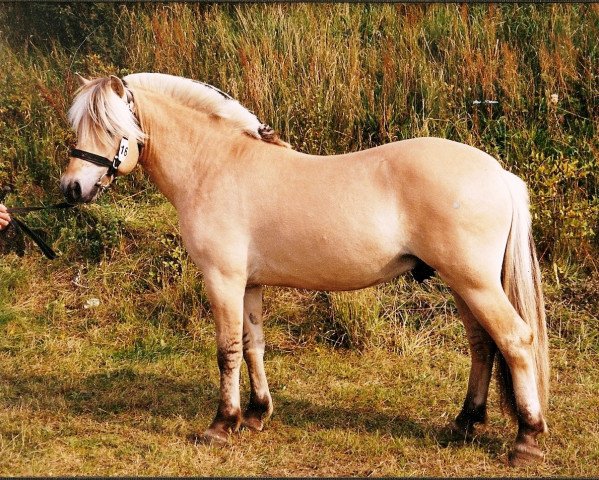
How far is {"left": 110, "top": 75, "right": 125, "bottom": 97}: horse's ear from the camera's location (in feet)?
13.2

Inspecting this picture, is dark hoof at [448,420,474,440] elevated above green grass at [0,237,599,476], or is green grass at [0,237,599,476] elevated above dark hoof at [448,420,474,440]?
dark hoof at [448,420,474,440]

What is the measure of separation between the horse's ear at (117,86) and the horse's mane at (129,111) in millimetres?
21

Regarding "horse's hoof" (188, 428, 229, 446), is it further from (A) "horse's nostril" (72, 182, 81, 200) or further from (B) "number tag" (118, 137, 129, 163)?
(B) "number tag" (118, 137, 129, 163)

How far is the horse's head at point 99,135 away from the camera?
404 centimetres

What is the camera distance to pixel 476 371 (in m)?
4.25

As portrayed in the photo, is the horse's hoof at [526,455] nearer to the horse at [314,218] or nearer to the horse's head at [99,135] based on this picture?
the horse at [314,218]

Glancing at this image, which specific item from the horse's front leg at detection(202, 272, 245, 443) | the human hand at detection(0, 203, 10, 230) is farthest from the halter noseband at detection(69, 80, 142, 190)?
the horse's front leg at detection(202, 272, 245, 443)

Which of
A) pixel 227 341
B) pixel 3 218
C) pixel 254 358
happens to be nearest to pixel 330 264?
pixel 227 341

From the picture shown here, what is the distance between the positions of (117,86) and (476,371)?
101 inches

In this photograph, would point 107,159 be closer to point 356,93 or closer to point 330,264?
point 330,264

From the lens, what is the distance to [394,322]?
19.1 ft

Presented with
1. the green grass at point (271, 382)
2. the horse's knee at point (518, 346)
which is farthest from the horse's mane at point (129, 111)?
the green grass at point (271, 382)

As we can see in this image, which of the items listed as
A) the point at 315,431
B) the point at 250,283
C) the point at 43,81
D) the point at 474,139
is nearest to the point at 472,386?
the point at 315,431

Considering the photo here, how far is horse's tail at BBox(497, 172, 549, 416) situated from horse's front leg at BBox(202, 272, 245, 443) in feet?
4.66
